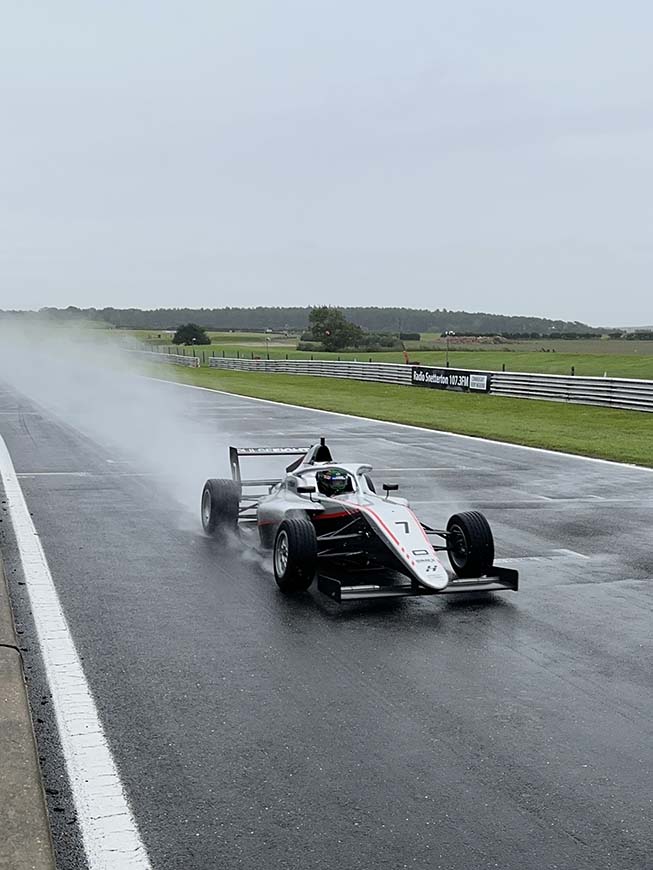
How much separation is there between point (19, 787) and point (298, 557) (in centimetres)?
406

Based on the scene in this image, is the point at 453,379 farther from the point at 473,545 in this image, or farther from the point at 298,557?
the point at 298,557

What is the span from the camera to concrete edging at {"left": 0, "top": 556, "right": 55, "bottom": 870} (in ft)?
13.1

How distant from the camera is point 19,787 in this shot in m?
4.58

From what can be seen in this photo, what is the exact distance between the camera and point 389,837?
4387 millimetres

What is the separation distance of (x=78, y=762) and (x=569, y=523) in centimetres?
834

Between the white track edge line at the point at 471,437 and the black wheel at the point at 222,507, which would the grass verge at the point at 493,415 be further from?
the black wheel at the point at 222,507

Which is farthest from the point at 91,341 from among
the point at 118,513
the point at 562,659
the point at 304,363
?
the point at 562,659

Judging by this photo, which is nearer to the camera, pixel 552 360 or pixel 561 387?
pixel 561 387

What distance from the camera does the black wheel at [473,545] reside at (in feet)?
29.2

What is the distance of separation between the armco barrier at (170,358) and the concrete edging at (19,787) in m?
66.7

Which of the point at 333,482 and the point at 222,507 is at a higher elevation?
the point at 333,482

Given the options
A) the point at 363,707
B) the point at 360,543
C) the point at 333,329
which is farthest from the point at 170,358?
the point at 363,707

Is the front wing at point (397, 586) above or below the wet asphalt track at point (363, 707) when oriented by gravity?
above

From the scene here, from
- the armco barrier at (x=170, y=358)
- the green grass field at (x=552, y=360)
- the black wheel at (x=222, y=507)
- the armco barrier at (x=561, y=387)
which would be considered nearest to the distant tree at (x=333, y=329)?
the green grass field at (x=552, y=360)
